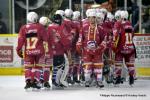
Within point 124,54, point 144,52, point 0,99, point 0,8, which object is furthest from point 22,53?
point 0,8

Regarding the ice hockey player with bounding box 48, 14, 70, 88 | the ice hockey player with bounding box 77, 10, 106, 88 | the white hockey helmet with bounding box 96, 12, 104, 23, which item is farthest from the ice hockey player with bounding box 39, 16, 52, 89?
the white hockey helmet with bounding box 96, 12, 104, 23

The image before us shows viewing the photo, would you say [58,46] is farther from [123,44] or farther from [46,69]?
[123,44]

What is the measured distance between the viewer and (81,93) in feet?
39.2

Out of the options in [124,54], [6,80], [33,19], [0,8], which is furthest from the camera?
[0,8]

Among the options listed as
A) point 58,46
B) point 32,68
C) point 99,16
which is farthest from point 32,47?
point 99,16

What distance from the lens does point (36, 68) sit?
40.6 ft

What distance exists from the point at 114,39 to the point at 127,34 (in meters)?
0.38

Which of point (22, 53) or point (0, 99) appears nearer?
point (0, 99)

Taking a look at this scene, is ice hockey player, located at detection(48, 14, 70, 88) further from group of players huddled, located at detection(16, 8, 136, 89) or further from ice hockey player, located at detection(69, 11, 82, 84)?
ice hockey player, located at detection(69, 11, 82, 84)

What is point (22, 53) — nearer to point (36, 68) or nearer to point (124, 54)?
point (36, 68)

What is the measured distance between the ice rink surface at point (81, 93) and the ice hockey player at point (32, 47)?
0.35m

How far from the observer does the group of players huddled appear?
1232 cm

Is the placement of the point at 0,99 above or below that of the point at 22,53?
below

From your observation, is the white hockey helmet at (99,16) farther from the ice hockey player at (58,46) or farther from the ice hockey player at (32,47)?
the ice hockey player at (32,47)
